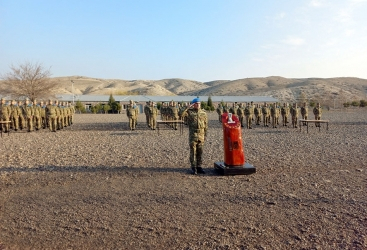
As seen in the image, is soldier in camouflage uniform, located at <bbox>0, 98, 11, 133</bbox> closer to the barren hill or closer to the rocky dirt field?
the rocky dirt field

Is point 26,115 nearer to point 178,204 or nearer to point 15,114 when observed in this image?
point 15,114

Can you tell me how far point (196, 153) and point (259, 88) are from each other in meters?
116

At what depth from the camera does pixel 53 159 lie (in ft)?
31.7

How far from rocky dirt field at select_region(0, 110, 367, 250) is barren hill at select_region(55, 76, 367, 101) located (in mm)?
56453

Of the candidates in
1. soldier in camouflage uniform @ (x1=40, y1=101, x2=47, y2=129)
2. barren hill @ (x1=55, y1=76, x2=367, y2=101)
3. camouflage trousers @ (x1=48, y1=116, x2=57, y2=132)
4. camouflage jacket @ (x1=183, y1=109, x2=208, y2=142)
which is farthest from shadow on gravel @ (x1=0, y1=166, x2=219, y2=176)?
barren hill @ (x1=55, y1=76, x2=367, y2=101)

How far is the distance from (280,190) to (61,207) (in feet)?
12.5

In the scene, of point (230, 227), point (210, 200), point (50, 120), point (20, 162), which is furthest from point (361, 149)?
point (50, 120)

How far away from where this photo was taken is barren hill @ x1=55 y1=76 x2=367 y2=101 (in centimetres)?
9312

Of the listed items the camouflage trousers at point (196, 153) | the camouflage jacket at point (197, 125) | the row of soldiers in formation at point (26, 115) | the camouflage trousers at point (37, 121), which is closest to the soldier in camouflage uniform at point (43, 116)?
the row of soldiers in formation at point (26, 115)

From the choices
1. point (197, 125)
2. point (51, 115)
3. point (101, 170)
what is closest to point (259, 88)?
point (51, 115)

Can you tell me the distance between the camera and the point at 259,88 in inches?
4692

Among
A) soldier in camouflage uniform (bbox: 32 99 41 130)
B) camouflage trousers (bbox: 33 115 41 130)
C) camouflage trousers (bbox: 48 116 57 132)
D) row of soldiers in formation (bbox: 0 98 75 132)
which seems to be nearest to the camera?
row of soldiers in formation (bbox: 0 98 75 132)

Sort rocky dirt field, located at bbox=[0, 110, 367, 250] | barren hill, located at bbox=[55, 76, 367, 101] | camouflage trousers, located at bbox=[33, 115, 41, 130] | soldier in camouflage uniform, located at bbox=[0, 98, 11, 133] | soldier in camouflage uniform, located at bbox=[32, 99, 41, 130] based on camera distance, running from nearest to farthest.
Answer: rocky dirt field, located at bbox=[0, 110, 367, 250] → soldier in camouflage uniform, located at bbox=[0, 98, 11, 133] → soldier in camouflage uniform, located at bbox=[32, 99, 41, 130] → camouflage trousers, located at bbox=[33, 115, 41, 130] → barren hill, located at bbox=[55, 76, 367, 101]

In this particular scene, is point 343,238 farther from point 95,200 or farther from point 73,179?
point 73,179
